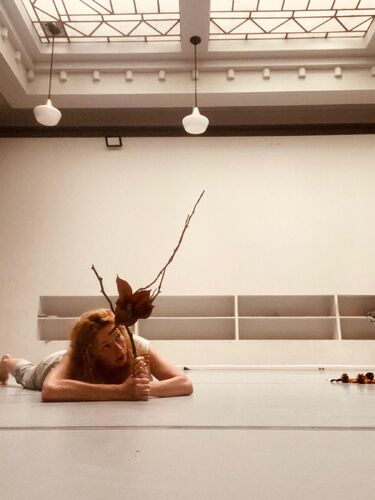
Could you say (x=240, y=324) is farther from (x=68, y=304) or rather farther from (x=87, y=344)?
(x=87, y=344)

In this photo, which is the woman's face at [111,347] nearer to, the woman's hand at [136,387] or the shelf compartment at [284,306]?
the woman's hand at [136,387]

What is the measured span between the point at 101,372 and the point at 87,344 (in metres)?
0.18

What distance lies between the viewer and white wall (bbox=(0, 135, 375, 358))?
5.95 m

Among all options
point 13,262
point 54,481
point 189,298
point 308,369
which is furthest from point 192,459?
point 13,262

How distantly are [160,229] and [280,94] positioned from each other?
95.2 inches

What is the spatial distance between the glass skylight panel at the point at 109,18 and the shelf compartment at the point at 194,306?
131 inches

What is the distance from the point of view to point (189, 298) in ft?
19.7

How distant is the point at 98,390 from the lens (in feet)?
6.24

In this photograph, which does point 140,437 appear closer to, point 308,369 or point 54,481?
point 54,481

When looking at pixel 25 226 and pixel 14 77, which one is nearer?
pixel 14 77

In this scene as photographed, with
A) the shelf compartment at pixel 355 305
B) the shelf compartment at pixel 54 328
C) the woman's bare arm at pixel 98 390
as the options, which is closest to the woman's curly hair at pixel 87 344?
the woman's bare arm at pixel 98 390

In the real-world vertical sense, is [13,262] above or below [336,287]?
above

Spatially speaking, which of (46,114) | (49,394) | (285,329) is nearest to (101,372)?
(49,394)

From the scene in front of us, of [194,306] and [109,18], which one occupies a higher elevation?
[109,18]
